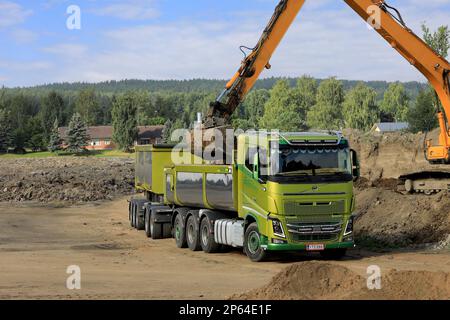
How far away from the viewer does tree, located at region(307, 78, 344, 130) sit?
115000 millimetres

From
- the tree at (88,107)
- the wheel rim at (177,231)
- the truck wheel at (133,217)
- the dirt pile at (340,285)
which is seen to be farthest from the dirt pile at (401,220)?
the tree at (88,107)

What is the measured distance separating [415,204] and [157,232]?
358 inches

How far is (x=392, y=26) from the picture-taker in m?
24.0

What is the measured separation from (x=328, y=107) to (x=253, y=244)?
98324mm

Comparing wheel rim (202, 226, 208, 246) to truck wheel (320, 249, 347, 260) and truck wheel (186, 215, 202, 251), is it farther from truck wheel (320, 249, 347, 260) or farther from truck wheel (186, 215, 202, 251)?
truck wheel (320, 249, 347, 260)

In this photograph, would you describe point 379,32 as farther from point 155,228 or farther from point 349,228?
point 155,228

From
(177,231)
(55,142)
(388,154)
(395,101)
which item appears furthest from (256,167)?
(395,101)

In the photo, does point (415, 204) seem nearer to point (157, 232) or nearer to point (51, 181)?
point (157, 232)

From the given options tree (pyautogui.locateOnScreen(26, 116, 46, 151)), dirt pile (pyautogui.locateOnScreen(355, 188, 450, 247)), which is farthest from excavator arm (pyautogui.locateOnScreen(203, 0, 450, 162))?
tree (pyautogui.locateOnScreen(26, 116, 46, 151))

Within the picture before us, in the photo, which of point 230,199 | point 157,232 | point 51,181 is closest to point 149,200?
point 157,232

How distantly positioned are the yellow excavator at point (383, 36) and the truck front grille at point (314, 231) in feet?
18.9

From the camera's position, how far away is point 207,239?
72.8ft

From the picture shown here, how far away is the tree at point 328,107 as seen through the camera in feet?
377

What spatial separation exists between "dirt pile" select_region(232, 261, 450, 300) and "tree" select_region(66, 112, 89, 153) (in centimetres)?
10300
